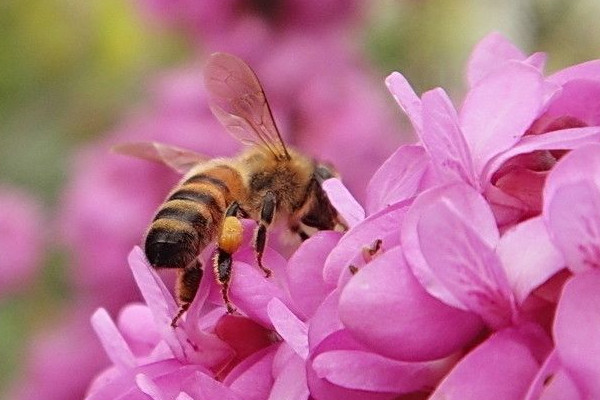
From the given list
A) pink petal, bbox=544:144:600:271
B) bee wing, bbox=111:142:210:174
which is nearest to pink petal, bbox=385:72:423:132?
pink petal, bbox=544:144:600:271

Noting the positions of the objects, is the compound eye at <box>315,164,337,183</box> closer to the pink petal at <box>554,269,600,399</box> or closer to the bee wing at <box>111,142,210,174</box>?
the bee wing at <box>111,142,210,174</box>

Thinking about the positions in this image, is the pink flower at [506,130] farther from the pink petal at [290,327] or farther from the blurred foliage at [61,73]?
the blurred foliage at [61,73]

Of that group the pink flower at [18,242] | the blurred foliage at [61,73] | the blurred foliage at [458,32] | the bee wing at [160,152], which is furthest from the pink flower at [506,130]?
the blurred foliage at [61,73]

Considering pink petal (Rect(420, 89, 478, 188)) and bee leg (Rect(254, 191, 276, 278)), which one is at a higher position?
pink petal (Rect(420, 89, 478, 188))

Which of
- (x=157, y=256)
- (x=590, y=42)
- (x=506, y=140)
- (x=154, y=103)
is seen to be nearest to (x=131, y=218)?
(x=154, y=103)

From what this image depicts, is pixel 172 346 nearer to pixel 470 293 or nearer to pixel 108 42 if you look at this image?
pixel 470 293

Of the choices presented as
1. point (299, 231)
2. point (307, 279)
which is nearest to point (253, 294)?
point (307, 279)

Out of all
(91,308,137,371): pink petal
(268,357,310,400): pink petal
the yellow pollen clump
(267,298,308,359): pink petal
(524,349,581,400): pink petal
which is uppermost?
(524,349,581,400): pink petal
